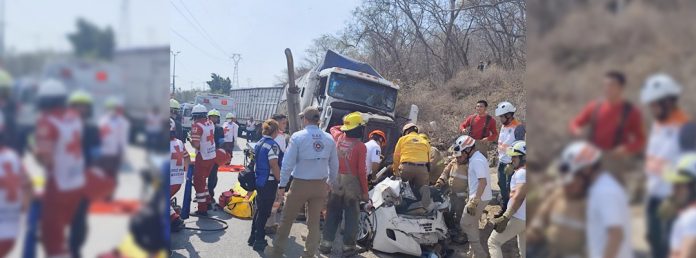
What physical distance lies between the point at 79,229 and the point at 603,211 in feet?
5.19

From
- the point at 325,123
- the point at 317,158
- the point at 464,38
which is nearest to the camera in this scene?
the point at 317,158

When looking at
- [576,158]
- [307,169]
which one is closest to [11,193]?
[576,158]

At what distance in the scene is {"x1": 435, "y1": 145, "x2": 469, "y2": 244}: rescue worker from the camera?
5.95 m

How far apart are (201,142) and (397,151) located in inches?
113

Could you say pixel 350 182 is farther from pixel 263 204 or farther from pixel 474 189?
pixel 474 189

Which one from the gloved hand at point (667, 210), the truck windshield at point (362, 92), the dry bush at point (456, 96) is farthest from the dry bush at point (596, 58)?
the dry bush at point (456, 96)

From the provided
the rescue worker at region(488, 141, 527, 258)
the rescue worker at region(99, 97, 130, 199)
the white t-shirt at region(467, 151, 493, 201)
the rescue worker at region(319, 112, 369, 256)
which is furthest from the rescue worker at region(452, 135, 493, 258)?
the rescue worker at region(99, 97, 130, 199)

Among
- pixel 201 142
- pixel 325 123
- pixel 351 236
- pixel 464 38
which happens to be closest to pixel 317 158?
pixel 351 236

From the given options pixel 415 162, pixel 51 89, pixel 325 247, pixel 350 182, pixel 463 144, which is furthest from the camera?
pixel 415 162

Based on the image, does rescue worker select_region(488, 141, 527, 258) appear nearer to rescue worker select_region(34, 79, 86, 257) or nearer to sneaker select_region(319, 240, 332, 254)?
sneaker select_region(319, 240, 332, 254)

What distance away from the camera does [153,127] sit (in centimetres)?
170

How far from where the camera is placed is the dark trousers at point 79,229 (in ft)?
5.06

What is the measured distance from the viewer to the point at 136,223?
5.45ft

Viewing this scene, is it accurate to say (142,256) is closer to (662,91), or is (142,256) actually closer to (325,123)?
(662,91)
